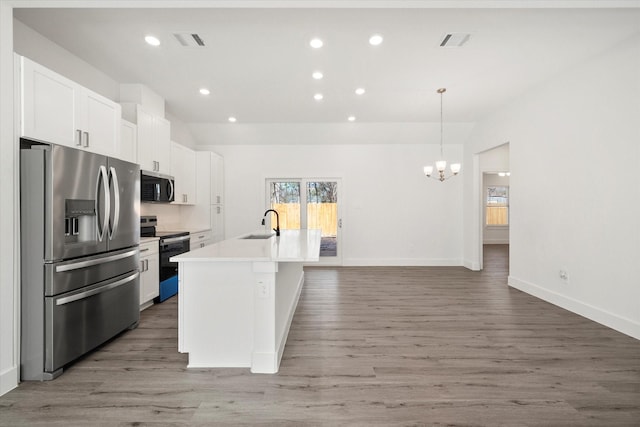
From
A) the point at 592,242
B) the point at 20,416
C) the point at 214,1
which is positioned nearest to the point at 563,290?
the point at 592,242

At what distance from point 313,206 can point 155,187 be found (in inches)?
131

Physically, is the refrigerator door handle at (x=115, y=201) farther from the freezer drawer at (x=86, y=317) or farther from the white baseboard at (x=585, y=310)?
the white baseboard at (x=585, y=310)

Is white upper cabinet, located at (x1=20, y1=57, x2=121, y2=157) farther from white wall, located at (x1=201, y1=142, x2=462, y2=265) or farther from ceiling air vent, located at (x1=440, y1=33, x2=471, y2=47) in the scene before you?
white wall, located at (x1=201, y1=142, x2=462, y2=265)

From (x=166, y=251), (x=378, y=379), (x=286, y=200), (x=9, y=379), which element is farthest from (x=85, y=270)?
(x=286, y=200)

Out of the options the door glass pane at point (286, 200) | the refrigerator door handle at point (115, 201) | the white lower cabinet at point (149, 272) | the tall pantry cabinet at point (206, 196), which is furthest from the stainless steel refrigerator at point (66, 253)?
the door glass pane at point (286, 200)

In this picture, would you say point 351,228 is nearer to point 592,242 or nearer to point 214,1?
point 592,242

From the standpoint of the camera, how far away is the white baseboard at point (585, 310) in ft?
9.65

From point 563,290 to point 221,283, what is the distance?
4.10 metres

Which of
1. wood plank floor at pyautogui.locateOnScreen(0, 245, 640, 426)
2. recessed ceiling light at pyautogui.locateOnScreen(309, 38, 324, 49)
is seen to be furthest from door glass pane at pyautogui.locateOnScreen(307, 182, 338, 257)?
recessed ceiling light at pyautogui.locateOnScreen(309, 38, 324, 49)

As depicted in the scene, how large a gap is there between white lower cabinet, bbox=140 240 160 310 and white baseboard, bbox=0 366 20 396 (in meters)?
1.47

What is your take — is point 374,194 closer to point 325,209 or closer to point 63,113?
point 325,209

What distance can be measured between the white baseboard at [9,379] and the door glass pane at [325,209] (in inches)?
200

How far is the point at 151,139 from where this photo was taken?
4.09 m

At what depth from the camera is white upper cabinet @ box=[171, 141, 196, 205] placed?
4.86 meters
